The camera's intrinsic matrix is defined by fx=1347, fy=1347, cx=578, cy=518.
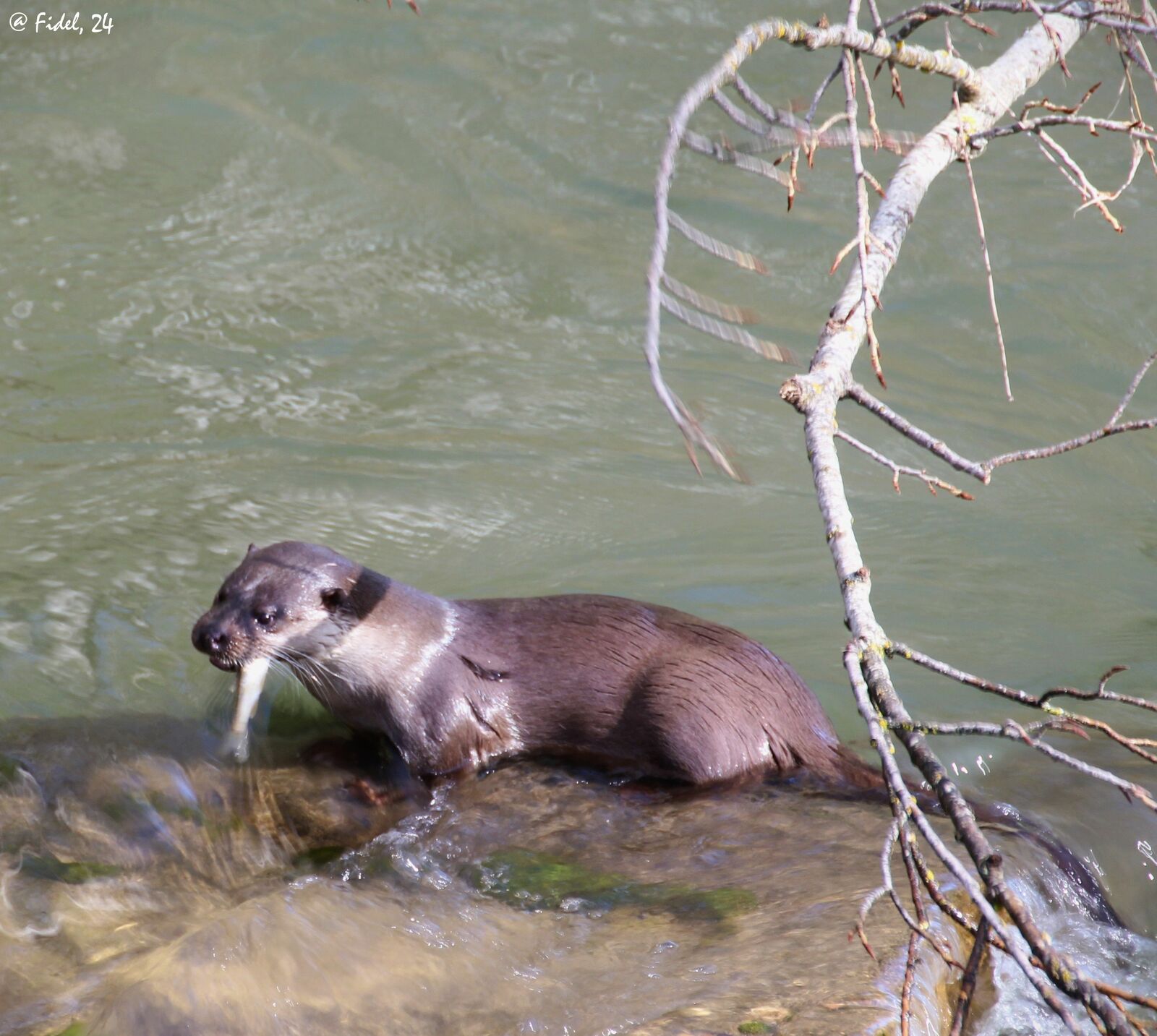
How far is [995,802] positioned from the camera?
10.5 ft

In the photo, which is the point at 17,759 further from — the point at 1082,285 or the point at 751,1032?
the point at 1082,285

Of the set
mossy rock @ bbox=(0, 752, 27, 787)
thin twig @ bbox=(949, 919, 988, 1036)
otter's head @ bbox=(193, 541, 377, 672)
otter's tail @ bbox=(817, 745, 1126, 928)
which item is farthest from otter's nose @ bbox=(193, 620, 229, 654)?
thin twig @ bbox=(949, 919, 988, 1036)

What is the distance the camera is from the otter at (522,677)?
10.5ft

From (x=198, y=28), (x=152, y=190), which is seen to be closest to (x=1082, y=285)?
(x=152, y=190)

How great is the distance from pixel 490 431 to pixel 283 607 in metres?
2.07

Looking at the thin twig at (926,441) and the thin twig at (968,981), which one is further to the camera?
the thin twig at (926,441)

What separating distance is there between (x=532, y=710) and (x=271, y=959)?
1.21m

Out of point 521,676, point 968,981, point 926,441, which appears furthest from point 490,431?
point 968,981

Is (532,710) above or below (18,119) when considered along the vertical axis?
below

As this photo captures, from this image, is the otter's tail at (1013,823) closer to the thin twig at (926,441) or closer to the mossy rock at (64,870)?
the thin twig at (926,441)

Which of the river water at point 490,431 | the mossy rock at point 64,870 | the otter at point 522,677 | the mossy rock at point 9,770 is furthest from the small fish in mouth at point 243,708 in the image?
the mossy rock at point 64,870

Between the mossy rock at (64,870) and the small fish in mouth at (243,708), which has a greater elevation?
the small fish in mouth at (243,708)

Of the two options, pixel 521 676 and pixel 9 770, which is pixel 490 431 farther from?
pixel 9 770

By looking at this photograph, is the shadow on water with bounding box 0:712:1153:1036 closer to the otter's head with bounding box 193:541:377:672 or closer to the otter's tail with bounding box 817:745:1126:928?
the otter's tail with bounding box 817:745:1126:928
